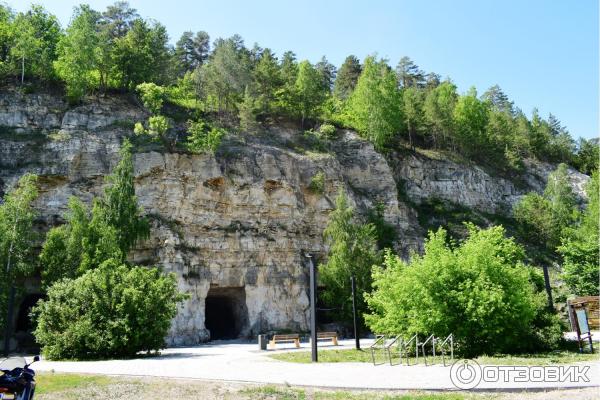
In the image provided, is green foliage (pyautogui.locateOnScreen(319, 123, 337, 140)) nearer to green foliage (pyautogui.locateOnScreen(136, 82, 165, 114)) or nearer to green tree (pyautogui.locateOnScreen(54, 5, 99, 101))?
green foliage (pyautogui.locateOnScreen(136, 82, 165, 114))

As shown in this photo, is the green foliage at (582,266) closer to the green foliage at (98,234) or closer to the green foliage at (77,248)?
the green foliage at (98,234)

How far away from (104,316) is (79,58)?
87.4 ft

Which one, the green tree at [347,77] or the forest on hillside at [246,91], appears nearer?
the forest on hillside at [246,91]

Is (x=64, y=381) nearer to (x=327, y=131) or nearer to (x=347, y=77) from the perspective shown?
(x=327, y=131)

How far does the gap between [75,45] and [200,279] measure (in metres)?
21.7

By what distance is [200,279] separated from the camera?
35.1 metres

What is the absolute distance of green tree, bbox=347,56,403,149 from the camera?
48906 millimetres

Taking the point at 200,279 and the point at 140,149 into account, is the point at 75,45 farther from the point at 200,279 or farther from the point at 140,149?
the point at 200,279

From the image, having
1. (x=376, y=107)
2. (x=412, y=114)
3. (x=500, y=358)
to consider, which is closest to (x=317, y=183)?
(x=376, y=107)

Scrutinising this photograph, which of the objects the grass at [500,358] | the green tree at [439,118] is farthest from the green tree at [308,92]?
the grass at [500,358]

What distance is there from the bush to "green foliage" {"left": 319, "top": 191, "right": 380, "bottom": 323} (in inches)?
599

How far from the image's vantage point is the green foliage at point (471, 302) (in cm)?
1717

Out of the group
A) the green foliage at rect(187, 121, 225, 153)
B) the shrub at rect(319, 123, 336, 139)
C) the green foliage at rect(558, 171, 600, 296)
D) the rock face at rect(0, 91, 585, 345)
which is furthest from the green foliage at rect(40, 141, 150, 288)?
the green foliage at rect(558, 171, 600, 296)

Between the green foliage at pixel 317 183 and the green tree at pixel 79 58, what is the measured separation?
772 inches
